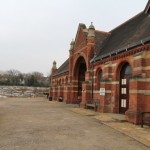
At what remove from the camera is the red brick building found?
46.2 ft

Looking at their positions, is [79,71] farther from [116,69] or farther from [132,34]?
[132,34]

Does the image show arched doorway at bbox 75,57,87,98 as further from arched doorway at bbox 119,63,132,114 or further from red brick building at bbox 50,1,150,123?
arched doorway at bbox 119,63,132,114

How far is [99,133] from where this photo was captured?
33.9 feet

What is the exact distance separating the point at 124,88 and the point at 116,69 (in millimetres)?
1662

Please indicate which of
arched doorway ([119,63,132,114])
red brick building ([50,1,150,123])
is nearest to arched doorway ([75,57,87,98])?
red brick building ([50,1,150,123])

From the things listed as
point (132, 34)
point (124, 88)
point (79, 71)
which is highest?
point (132, 34)

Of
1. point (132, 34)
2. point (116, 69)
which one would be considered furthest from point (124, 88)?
point (132, 34)

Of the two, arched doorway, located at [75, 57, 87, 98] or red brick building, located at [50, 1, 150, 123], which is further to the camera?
arched doorway, located at [75, 57, 87, 98]

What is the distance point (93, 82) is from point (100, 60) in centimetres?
285

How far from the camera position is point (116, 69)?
731 inches

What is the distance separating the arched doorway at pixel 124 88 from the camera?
58.4 ft

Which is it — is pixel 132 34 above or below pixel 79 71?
above

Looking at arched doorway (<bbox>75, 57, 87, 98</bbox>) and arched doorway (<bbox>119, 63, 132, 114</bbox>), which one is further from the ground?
arched doorway (<bbox>75, 57, 87, 98</bbox>)

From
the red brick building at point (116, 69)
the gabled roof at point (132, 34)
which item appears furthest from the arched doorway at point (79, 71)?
the gabled roof at point (132, 34)
